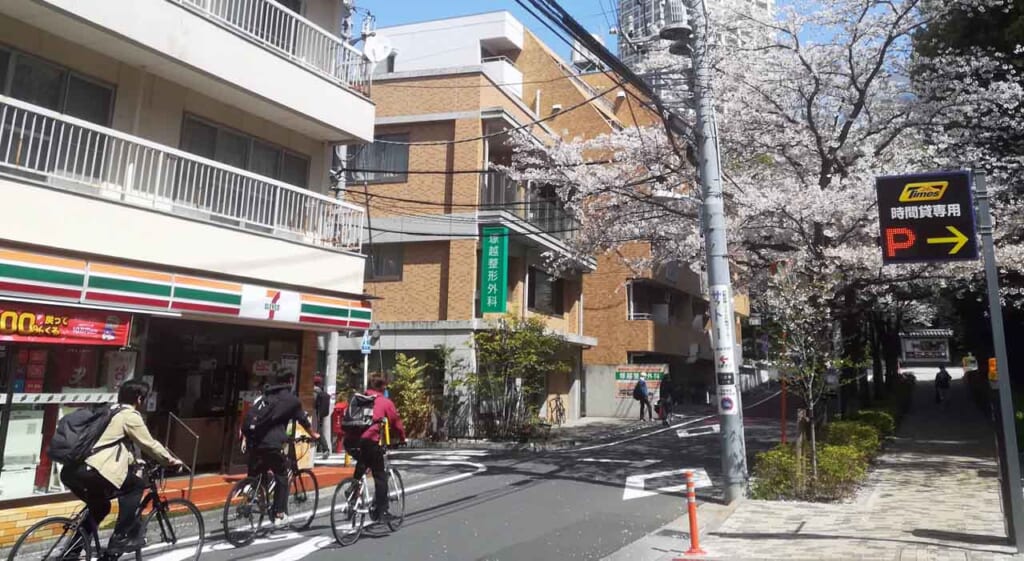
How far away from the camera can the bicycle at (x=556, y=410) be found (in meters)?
25.5

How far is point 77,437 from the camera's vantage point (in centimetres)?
546

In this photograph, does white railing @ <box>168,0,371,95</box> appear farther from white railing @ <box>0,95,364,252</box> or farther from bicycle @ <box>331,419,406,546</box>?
bicycle @ <box>331,419,406,546</box>

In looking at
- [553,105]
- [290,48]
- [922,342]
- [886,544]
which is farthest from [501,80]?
[922,342]

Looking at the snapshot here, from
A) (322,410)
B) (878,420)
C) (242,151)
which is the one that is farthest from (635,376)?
(242,151)

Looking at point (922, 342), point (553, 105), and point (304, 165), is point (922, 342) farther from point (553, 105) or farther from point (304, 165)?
point (304, 165)

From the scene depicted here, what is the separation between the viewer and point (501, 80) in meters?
26.2

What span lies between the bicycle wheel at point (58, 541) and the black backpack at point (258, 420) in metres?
2.00

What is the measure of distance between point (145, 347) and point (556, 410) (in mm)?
17550

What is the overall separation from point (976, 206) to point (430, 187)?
51.8 feet

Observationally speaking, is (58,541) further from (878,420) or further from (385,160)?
(385,160)

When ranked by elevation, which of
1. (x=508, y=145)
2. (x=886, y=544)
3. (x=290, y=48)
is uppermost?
(x=508, y=145)

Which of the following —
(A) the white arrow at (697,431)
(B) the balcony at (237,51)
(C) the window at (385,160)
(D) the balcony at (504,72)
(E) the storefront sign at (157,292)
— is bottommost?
(A) the white arrow at (697,431)

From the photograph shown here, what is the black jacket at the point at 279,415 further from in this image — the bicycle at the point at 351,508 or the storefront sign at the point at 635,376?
the storefront sign at the point at 635,376

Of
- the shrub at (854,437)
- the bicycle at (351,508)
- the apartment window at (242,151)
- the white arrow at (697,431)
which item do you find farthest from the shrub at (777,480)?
the white arrow at (697,431)
